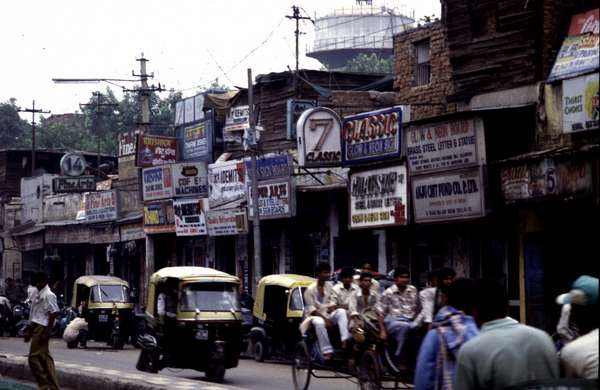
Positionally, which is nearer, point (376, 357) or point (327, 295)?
point (376, 357)

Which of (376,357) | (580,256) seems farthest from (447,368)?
(580,256)

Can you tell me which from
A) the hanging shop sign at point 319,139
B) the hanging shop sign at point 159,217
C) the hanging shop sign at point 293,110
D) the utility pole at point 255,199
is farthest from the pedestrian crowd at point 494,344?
the hanging shop sign at point 159,217

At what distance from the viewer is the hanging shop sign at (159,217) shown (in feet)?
137

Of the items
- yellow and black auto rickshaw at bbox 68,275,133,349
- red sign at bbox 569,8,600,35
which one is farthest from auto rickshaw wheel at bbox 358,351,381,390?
yellow and black auto rickshaw at bbox 68,275,133,349

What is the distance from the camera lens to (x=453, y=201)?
967 inches

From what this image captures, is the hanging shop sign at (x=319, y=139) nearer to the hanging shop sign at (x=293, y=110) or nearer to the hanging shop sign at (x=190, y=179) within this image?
the hanging shop sign at (x=293, y=110)

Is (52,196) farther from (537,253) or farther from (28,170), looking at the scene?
(537,253)

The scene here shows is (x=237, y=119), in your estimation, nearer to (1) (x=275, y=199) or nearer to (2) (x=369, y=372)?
(1) (x=275, y=199)

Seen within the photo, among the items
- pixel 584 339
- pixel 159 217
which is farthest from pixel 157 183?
pixel 584 339

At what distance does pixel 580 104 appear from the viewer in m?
21.6

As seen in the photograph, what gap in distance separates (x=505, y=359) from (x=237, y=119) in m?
35.4

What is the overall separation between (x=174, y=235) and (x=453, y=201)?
21146 mm

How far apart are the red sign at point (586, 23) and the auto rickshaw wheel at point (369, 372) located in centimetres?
1013

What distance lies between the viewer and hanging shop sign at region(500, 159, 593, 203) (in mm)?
20297
